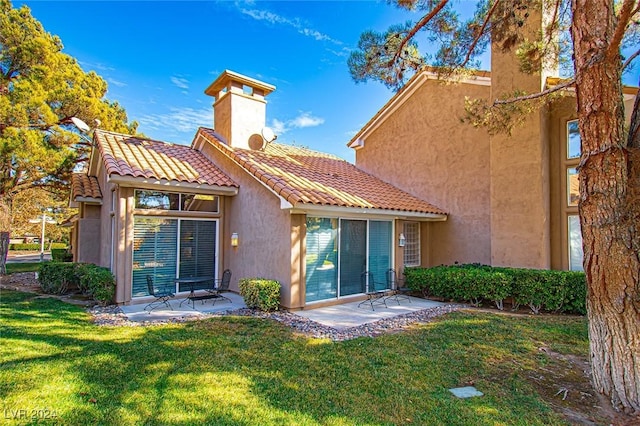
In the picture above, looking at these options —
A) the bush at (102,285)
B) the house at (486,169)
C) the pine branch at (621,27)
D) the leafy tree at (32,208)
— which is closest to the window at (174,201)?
the bush at (102,285)

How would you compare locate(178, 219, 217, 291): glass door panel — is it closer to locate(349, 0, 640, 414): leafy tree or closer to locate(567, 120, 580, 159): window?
locate(349, 0, 640, 414): leafy tree

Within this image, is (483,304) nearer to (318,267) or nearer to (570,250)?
(570,250)

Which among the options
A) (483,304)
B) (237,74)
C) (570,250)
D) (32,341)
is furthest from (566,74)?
(32,341)

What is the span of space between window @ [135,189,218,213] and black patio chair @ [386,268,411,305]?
6.91 m

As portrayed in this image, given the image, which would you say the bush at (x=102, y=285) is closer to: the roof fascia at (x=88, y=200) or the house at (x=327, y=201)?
the house at (x=327, y=201)

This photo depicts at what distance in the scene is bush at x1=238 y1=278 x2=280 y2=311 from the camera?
9820mm

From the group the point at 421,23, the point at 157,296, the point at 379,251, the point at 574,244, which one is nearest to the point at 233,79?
the point at 421,23

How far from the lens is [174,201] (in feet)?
38.1

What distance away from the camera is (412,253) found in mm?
15289

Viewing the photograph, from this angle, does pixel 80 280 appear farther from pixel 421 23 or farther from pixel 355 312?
pixel 421 23

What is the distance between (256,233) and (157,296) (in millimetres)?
3548

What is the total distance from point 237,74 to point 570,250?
14.3 m

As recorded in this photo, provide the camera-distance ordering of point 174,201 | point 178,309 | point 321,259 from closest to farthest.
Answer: point 178,309 < point 321,259 < point 174,201

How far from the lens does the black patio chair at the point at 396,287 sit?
12991 millimetres
